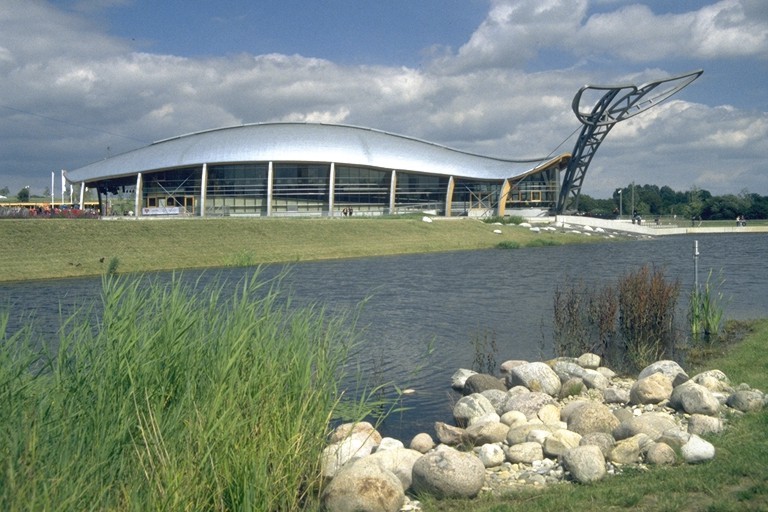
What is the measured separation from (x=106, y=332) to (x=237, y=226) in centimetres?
A: 4226

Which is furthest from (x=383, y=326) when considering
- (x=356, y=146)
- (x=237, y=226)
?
(x=356, y=146)

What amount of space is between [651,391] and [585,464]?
12.9 ft

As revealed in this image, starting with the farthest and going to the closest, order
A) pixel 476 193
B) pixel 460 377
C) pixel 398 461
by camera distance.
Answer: pixel 476 193
pixel 460 377
pixel 398 461

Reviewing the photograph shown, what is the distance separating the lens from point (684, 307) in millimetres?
20734

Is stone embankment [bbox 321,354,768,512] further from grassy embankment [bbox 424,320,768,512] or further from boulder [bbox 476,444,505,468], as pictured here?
grassy embankment [bbox 424,320,768,512]

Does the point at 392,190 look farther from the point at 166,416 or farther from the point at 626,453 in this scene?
the point at 166,416

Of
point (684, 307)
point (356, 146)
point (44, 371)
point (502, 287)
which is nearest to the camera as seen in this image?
point (44, 371)

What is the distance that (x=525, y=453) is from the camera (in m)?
8.91

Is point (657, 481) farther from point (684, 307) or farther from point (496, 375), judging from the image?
point (684, 307)

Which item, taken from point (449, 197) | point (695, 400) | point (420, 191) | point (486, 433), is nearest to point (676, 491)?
point (486, 433)

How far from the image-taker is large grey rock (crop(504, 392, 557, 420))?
11062 millimetres

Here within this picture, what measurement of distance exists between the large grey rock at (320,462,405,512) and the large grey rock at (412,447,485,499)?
408 mm

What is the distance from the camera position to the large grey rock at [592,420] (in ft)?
31.9

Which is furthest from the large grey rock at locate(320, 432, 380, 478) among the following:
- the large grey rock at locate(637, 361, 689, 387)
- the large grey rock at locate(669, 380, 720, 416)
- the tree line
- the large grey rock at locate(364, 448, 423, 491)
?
the tree line
